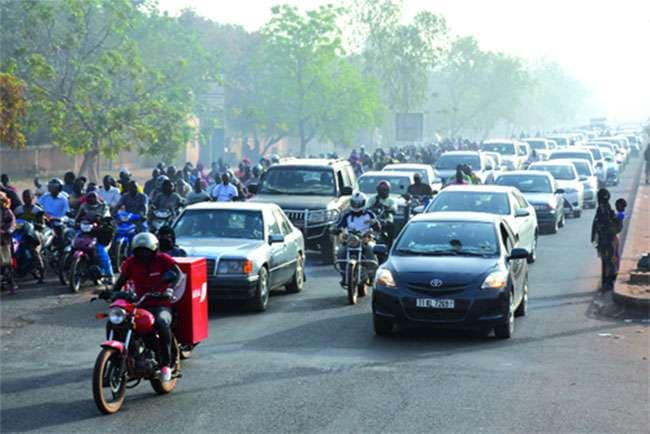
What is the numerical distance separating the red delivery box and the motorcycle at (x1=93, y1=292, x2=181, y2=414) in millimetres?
963

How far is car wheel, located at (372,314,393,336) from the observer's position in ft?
49.0

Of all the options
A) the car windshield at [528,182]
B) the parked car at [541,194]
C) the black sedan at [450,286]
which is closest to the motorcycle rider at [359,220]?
the black sedan at [450,286]

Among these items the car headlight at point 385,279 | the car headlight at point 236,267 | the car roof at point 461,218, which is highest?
the car roof at point 461,218

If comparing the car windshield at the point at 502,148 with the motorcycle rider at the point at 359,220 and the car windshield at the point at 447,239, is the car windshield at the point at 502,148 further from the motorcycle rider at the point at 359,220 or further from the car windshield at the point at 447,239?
the car windshield at the point at 447,239

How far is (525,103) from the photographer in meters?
182

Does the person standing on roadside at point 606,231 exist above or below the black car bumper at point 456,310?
above

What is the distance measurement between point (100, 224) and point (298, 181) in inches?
257

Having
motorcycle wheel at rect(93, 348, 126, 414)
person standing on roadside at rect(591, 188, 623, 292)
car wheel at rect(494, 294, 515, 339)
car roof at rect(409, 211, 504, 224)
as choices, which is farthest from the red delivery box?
person standing on roadside at rect(591, 188, 623, 292)

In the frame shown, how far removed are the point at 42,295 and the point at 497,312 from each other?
7.53m

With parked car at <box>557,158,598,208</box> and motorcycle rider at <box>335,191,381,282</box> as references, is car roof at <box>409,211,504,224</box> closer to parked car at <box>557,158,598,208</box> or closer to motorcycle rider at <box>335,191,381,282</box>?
motorcycle rider at <box>335,191,381,282</box>

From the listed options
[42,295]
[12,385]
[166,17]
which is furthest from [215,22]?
[12,385]

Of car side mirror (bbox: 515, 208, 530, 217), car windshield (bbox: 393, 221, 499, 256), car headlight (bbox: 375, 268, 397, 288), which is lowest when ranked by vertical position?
car headlight (bbox: 375, 268, 397, 288)

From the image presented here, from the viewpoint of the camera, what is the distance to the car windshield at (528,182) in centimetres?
3288

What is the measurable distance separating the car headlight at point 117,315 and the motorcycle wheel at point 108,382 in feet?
0.90
